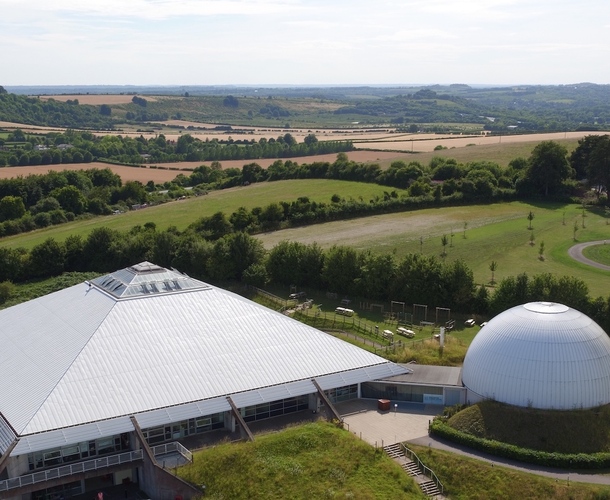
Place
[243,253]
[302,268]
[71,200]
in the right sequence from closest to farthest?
[302,268] < [243,253] < [71,200]

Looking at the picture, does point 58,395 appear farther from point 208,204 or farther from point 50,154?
point 50,154

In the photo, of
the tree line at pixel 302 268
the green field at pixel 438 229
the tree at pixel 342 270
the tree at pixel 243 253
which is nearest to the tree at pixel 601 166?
the green field at pixel 438 229

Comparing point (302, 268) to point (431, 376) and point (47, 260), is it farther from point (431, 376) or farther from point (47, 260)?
point (47, 260)

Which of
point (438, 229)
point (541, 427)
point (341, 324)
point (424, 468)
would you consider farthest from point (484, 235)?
point (424, 468)

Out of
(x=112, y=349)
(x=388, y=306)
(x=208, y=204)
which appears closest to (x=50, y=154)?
(x=208, y=204)

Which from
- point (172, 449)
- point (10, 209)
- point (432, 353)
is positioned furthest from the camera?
point (10, 209)

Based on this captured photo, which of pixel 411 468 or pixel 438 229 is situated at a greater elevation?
pixel 438 229
